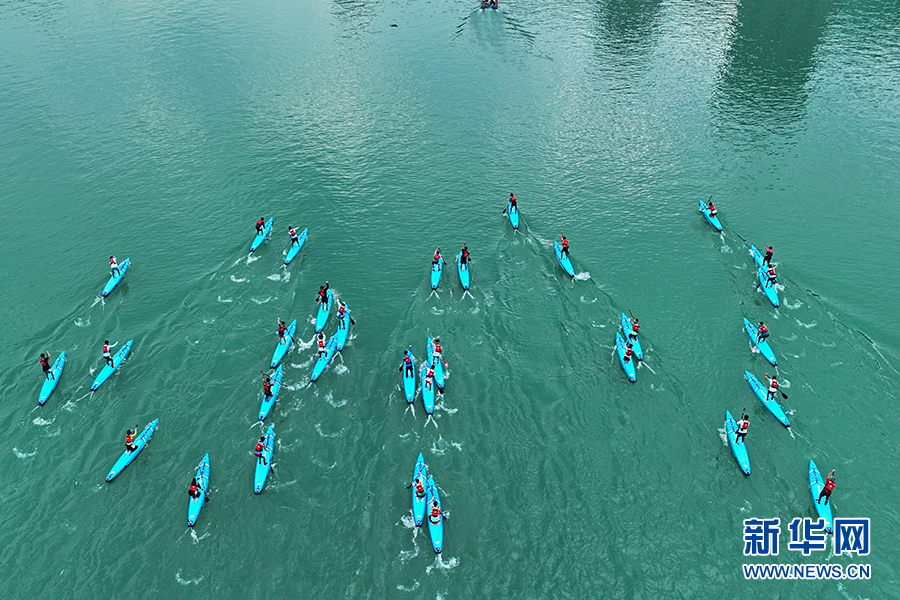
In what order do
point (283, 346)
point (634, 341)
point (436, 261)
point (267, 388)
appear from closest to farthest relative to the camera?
point (267, 388), point (634, 341), point (283, 346), point (436, 261)

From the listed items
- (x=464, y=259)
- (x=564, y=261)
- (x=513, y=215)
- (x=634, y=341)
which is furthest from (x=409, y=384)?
(x=513, y=215)

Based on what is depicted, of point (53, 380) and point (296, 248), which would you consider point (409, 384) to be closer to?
point (296, 248)

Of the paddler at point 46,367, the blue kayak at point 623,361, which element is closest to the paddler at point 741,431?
the blue kayak at point 623,361

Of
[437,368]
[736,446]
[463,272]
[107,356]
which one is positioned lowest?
[736,446]

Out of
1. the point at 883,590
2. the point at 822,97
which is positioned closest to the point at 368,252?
the point at 883,590

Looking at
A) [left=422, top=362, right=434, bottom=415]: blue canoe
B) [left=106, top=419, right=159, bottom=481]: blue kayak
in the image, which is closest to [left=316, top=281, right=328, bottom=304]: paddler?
[left=422, top=362, right=434, bottom=415]: blue canoe

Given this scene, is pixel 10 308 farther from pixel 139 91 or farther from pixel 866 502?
pixel 866 502
